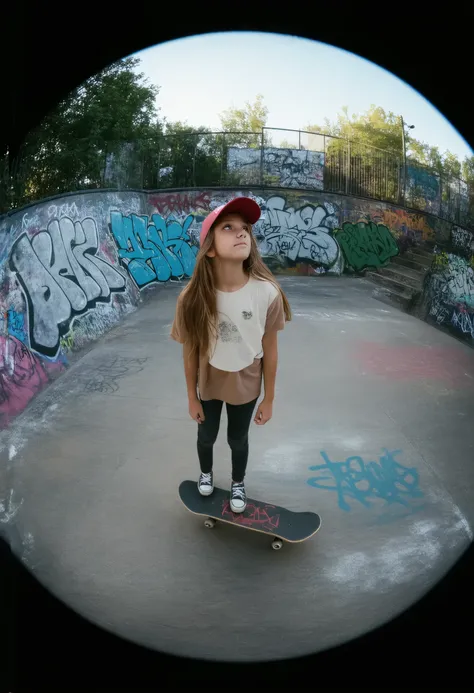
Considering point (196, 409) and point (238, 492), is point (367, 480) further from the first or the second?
point (196, 409)

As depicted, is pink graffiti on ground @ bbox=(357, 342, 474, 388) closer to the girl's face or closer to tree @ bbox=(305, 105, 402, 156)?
the girl's face

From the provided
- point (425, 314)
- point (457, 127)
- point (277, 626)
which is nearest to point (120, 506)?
point (277, 626)

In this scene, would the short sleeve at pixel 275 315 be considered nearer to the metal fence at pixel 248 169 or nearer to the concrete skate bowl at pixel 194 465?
the concrete skate bowl at pixel 194 465

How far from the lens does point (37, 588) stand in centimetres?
192

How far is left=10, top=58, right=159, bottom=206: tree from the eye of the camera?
3242 mm

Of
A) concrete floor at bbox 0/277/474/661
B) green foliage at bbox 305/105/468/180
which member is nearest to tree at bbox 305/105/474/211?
green foliage at bbox 305/105/468/180

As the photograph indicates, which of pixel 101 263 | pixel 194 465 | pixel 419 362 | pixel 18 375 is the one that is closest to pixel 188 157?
pixel 101 263

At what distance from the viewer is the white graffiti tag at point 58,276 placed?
12.3ft

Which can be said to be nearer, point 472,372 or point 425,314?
point 472,372

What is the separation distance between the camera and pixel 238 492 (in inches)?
91.7

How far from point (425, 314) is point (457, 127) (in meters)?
3.47

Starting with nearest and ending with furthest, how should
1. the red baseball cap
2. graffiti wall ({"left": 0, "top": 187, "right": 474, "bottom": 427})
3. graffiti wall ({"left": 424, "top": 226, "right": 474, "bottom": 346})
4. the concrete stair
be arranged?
the red baseball cap → graffiti wall ({"left": 0, "top": 187, "right": 474, "bottom": 427}) → graffiti wall ({"left": 424, "top": 226, "right": 474, "bottom": 346}) → the concrete stair

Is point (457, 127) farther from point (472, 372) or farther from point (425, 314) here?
point (425, 314)

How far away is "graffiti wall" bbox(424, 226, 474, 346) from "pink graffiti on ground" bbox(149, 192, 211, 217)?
14.8ft
